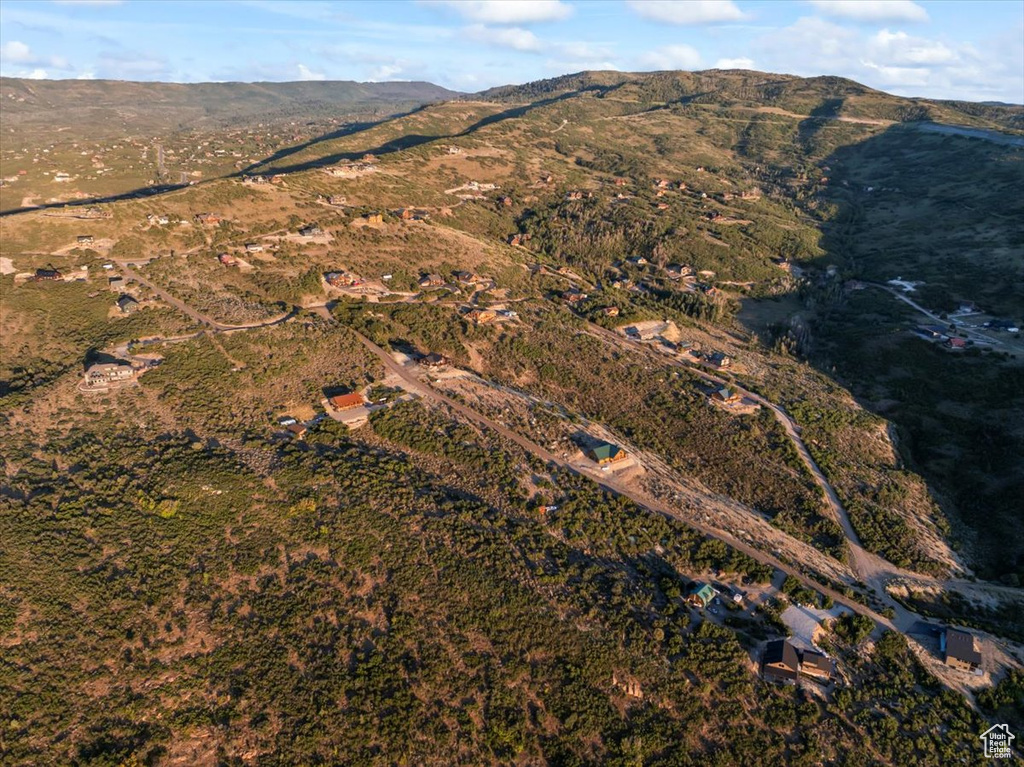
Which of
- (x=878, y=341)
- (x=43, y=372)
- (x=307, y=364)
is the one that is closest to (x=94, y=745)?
(x=307, y=364)

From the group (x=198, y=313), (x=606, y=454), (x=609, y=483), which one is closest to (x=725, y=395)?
(x=606, y=454)

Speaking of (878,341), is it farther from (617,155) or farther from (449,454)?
(617,155)

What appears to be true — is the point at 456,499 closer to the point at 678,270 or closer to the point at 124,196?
the point at 678,270

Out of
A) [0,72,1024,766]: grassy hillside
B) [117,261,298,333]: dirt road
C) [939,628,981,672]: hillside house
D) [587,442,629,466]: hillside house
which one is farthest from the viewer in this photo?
[117,261,298,333]: dirt road

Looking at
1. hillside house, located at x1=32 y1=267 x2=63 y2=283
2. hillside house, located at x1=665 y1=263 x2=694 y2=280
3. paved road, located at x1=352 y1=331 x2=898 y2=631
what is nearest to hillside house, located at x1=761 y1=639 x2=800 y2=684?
paved road, located at x1=352 y1=331 x2=898 y2=631

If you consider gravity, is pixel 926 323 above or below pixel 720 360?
above

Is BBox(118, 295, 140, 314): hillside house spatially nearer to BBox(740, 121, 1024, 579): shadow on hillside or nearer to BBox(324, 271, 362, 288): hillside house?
BBox(324, 271, 362, 288): hillside house
